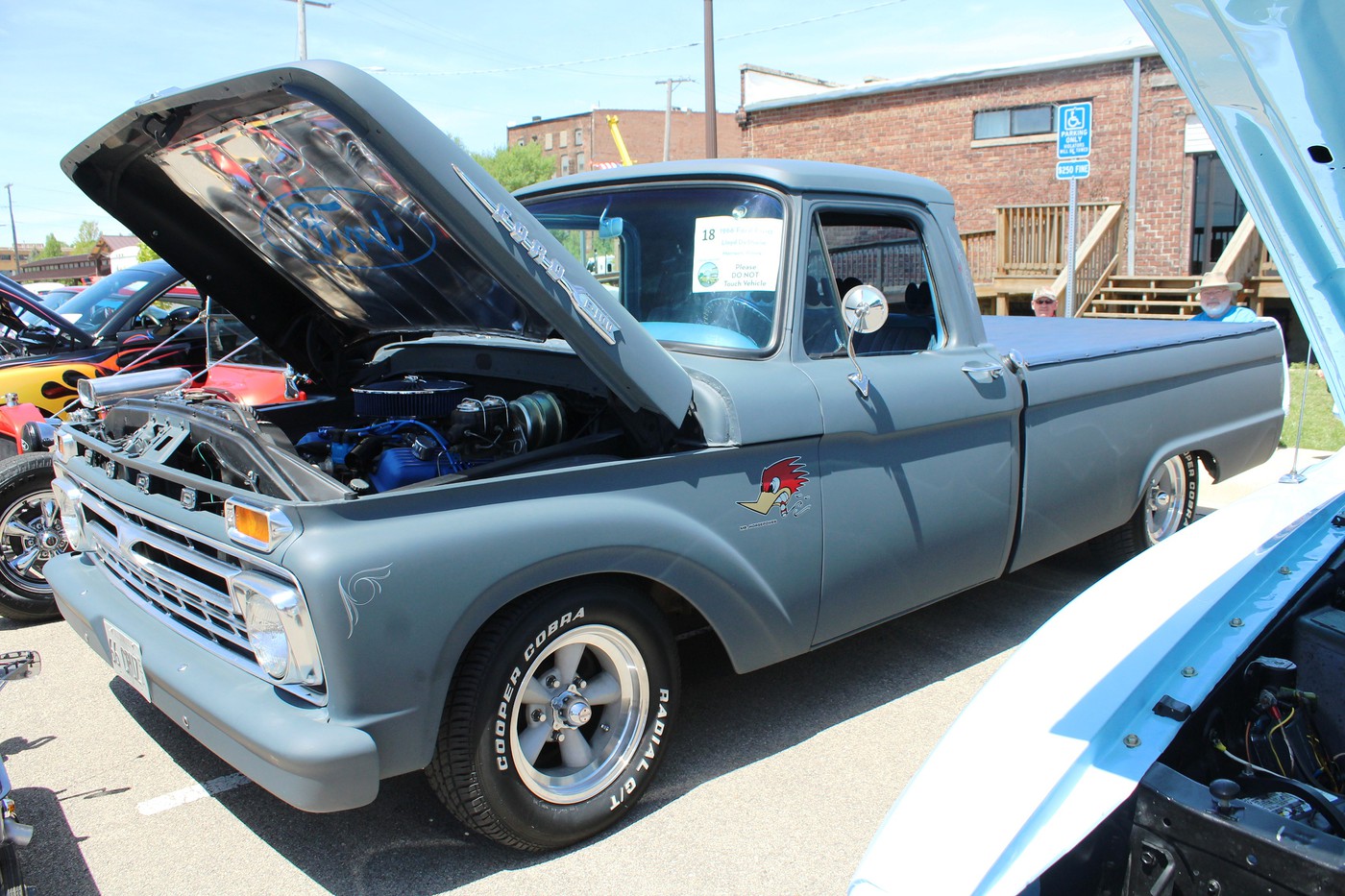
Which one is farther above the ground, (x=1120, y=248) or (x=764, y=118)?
(x=764, y=118)

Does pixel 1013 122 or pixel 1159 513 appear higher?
pixel 1013 122

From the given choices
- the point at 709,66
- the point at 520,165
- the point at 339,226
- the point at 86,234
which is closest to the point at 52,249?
the point at 86,234

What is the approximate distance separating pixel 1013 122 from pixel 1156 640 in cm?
1940

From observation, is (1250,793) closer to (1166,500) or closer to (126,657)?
(126,657)

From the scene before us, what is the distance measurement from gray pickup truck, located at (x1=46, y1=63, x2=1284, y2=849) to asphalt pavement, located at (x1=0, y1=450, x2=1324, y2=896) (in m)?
0.24

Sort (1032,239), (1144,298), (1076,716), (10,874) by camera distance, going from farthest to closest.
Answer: (1032,239)
(1144,298)
(10,874)
(1076,716)

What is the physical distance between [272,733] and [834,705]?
7.23 ft

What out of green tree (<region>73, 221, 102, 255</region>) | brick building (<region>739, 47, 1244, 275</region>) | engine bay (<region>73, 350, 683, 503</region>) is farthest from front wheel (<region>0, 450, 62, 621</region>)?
green tree (<region>73, 221, 102, 255</region>)

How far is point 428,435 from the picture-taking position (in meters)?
3.17

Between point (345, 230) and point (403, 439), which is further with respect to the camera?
point (345, 230)

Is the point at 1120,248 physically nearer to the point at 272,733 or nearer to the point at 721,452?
the point at 721,452

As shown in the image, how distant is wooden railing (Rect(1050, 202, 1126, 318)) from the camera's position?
1530cm

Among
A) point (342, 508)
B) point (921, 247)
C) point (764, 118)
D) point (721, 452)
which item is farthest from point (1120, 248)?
point (342, 508)

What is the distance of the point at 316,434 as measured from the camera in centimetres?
338
